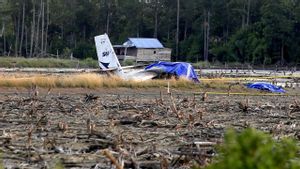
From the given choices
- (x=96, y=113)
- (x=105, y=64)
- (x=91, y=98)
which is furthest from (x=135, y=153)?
(x=105, y=64)

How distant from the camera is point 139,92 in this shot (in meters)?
27.6

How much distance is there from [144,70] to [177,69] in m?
1.82

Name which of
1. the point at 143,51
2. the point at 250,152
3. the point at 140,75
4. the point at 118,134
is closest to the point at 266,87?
the point at 140,75

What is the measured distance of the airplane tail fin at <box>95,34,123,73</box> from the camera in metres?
34.2

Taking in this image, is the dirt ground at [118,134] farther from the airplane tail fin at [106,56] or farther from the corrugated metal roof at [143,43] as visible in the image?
the corrugated metal roof at [143,43]

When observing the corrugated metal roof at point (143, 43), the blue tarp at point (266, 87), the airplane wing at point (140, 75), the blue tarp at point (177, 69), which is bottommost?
the blue tarp at point (266, 87)

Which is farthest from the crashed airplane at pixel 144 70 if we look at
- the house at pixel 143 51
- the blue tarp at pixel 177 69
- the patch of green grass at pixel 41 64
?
the house at pixel 143 51

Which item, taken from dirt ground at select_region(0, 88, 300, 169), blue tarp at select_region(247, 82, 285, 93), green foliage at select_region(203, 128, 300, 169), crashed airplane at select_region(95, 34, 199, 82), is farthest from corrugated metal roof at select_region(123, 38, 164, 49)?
green foliage at select_region(203, 128, 300, 169)

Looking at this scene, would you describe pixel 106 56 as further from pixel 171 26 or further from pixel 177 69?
pixel 171 26

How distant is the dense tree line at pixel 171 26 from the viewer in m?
71.4

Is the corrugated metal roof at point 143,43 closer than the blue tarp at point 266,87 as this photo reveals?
No

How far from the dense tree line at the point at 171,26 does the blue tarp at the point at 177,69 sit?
124 ft

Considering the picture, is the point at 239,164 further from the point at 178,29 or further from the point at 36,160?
the point at 178,29

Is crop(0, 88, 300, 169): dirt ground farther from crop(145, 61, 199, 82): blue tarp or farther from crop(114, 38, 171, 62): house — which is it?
crop(114, 38, 171, 62): house
